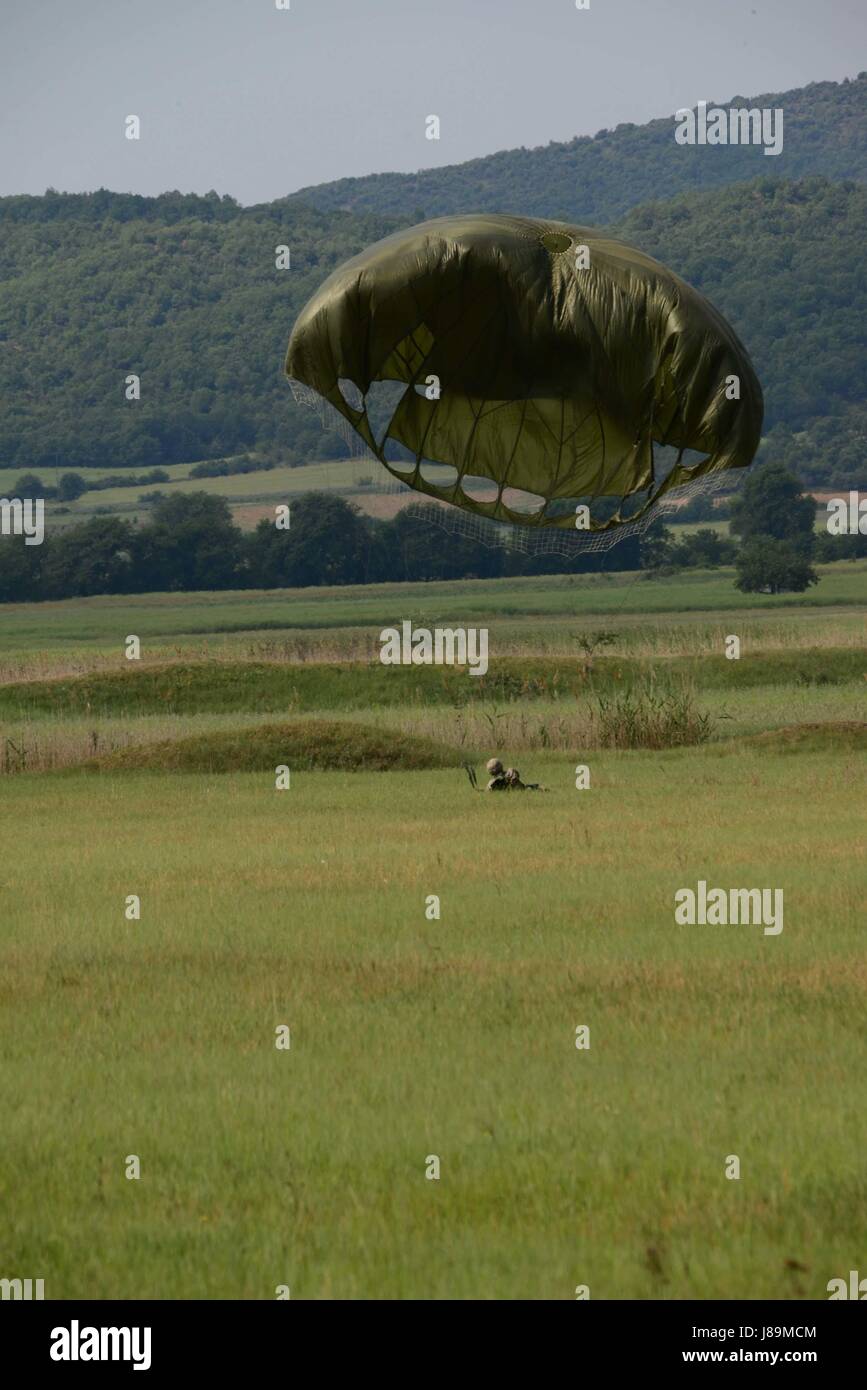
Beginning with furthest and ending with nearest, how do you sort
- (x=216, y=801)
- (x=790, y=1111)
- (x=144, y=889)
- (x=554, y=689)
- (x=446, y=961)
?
(x=554, y=689), (x=216, y=801), (x=144, y=889), (x=446, y=961), (x=790, y=1111)

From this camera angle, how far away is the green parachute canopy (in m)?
19.8

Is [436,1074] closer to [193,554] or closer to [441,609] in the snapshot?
[441,609]

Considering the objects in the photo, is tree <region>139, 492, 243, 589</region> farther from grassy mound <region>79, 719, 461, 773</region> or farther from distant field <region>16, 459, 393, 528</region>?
grassy mound <region>79, 719, 461, 773</region>

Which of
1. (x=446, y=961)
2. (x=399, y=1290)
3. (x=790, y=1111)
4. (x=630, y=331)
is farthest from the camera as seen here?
(x=630, y=331)

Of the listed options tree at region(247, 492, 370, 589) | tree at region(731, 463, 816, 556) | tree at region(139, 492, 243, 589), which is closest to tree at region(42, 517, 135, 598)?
tree at region(139, 492, 243, 589)

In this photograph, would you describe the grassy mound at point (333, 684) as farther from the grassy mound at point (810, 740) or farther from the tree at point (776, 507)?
the tree at point (776, 507)

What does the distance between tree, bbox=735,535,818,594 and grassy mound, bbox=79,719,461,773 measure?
261 feet

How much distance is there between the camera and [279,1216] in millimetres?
9414

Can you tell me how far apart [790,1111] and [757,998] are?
350cm

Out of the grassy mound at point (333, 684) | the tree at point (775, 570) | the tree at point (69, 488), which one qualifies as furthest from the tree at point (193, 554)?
the grassy mound at point (333, 684)

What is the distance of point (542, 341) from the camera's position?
20625 mm

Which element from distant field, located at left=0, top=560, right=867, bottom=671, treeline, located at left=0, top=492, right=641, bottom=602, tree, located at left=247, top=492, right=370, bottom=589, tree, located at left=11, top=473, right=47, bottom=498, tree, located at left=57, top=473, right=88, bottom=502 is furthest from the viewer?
tree, located at left=57, top=473, right=88, bottom=502

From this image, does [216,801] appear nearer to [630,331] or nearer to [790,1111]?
[630,331]
